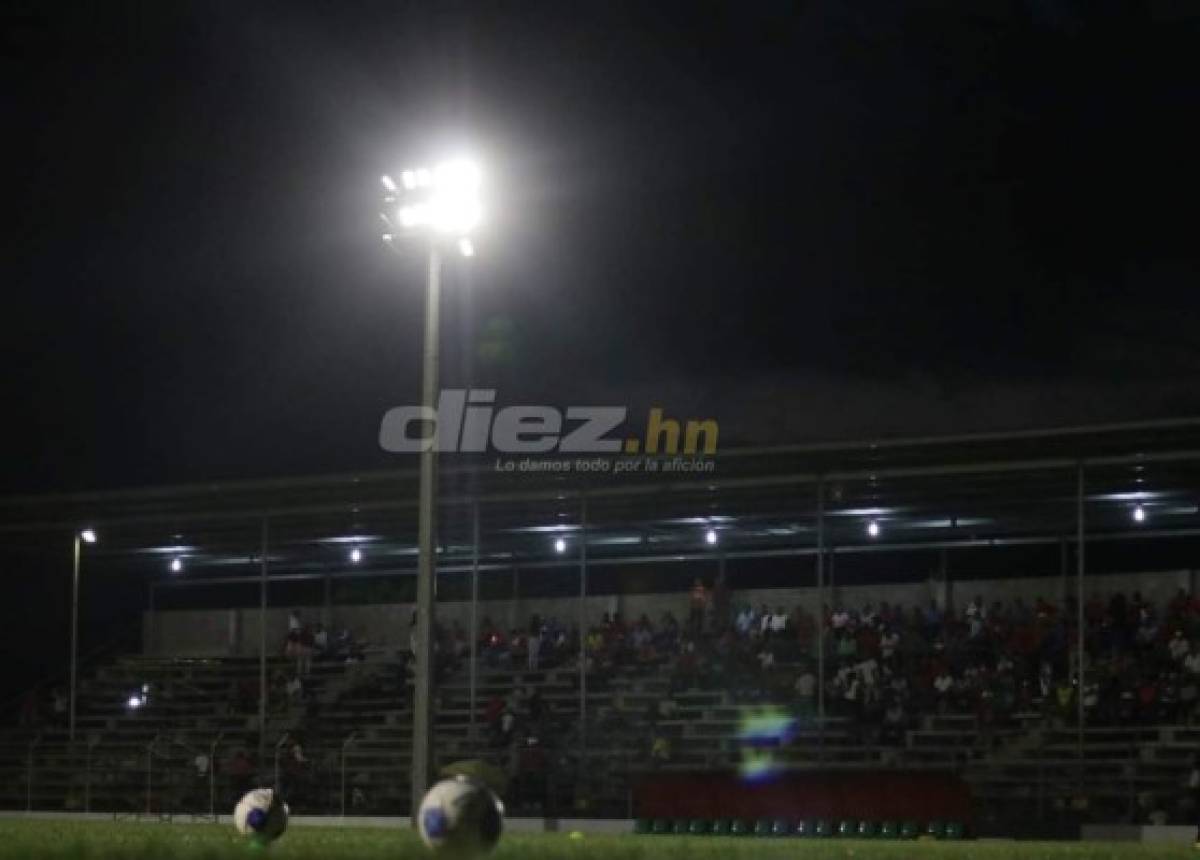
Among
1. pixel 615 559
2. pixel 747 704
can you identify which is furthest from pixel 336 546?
pixel 747 704

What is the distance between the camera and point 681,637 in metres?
42.9

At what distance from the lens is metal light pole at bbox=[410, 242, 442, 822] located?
76.4 feet

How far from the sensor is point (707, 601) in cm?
4475

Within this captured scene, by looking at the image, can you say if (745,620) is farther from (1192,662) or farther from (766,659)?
(1192,662)

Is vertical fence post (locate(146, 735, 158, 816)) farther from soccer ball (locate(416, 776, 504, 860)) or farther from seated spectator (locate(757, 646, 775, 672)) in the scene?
soccer ball (locate(416, 776, 504, 860))

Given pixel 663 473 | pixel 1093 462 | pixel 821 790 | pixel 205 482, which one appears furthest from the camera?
pixel 205 482

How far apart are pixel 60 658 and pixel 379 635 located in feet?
27.8

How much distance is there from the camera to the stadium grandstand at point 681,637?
35.2 metres

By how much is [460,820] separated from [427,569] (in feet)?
40.6

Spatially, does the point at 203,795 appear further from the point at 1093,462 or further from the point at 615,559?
the point at 1093,462

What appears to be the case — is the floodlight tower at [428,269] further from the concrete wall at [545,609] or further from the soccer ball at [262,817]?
the concrete wall at [545,609]

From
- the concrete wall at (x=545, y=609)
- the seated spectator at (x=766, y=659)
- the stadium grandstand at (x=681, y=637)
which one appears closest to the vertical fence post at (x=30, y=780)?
the stadium grandstand at (x=681, y=637)

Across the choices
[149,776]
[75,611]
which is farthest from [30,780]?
[75,611]

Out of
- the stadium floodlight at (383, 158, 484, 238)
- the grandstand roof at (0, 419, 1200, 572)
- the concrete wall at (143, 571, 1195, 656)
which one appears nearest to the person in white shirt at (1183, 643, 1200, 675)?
the grandstand roof at (0, 419, 1200, 572)
